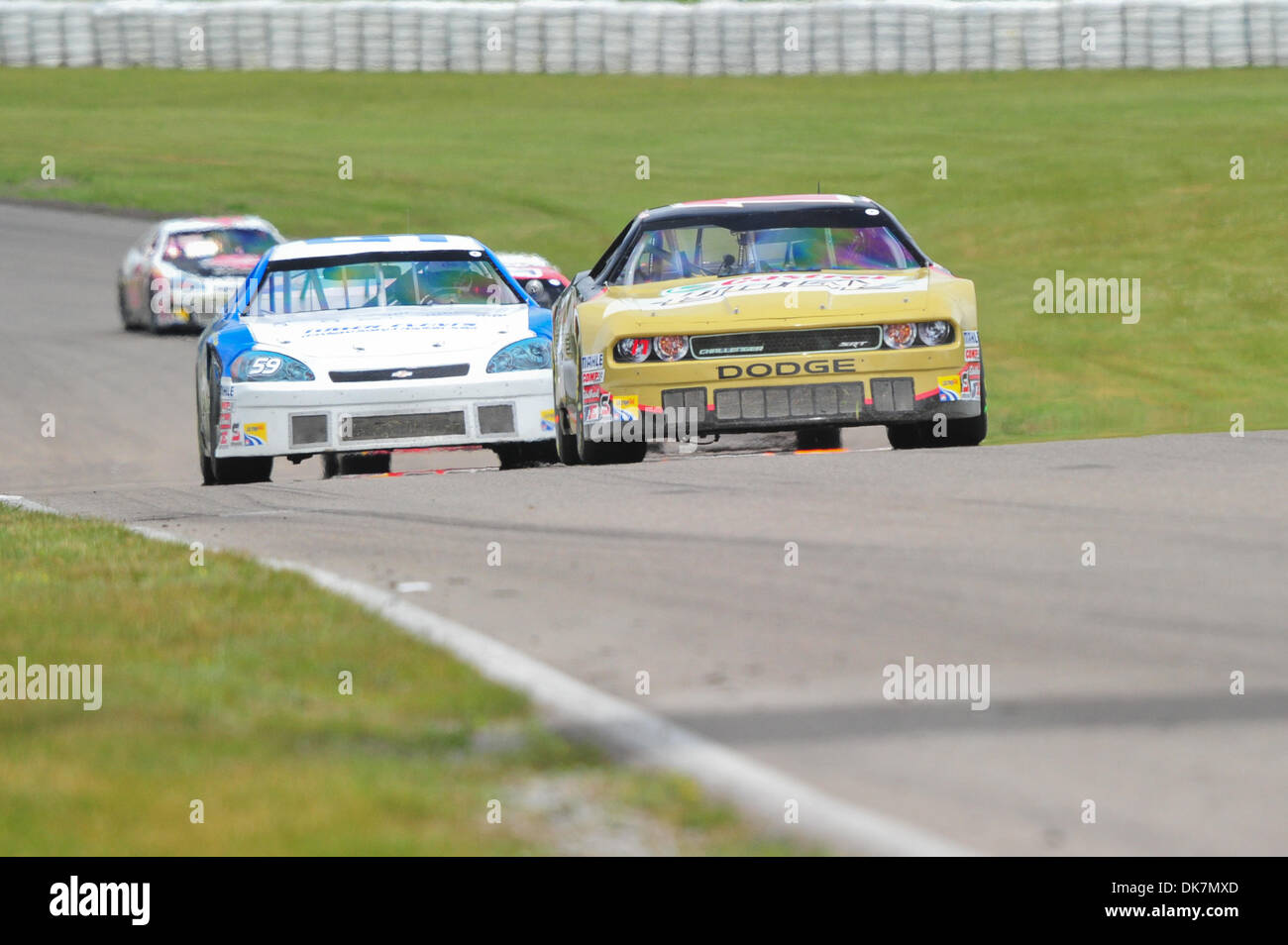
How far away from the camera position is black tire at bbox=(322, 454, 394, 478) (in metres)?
15.0

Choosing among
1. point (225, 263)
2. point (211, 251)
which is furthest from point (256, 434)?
point (211, 251)

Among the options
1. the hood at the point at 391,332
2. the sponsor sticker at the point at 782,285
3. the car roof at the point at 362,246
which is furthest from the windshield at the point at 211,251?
the sponsor sticker at the point at 782,285

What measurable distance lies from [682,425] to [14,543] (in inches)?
136

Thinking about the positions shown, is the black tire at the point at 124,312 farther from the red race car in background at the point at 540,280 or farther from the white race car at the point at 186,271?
the red race car in background at the point at 540,280

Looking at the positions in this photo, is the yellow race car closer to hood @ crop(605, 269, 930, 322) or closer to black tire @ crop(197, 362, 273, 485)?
hood @ crop(605, 269, 930, 322)

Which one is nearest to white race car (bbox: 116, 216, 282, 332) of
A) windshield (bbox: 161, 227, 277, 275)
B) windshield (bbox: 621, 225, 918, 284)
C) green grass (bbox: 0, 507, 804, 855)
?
windshield (bbox: 161, 227, 277, 275)

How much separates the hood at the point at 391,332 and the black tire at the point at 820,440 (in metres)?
2.86

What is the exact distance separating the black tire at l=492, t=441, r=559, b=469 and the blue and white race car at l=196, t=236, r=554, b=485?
2 cm

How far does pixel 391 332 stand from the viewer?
40.0ft

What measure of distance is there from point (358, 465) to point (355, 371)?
3.76 meters

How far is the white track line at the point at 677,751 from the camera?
414cm

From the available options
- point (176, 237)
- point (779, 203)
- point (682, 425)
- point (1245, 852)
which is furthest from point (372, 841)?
point (176, 237)

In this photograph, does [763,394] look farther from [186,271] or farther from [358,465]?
[186,271]
